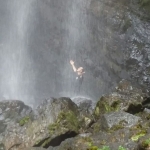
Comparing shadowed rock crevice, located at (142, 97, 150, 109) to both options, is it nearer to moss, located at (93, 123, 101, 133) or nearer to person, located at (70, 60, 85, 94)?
moss, located at (93, 123, 101, 133)

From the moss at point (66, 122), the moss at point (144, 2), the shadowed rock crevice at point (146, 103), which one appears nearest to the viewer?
the moss at point (66, 122)

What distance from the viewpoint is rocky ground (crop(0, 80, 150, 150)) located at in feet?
28.7

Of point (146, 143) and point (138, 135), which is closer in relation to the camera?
point (146, 143)

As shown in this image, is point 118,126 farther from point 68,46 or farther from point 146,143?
point 68,46

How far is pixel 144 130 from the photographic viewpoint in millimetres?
8477

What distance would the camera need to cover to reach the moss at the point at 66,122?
36.4 ft

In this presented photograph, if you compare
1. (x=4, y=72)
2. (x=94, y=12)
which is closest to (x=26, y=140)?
(x=94, y=12)

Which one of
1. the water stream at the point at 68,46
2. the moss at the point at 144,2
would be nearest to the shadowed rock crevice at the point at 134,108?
the water stream at the point at 68,46

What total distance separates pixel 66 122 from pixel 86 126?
3.28 ft

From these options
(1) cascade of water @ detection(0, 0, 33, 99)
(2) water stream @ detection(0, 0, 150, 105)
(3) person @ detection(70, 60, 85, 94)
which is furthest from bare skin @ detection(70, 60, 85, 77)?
(1) cascade of water @ detection(0, 0, 33, 99)

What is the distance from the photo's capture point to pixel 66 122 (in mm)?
11297

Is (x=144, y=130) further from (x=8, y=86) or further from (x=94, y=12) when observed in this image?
(x=8, y=86)

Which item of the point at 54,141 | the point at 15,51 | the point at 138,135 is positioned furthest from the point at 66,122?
the point at 15,51

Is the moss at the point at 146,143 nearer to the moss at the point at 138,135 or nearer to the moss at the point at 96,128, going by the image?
the moss at the point at 138,135
